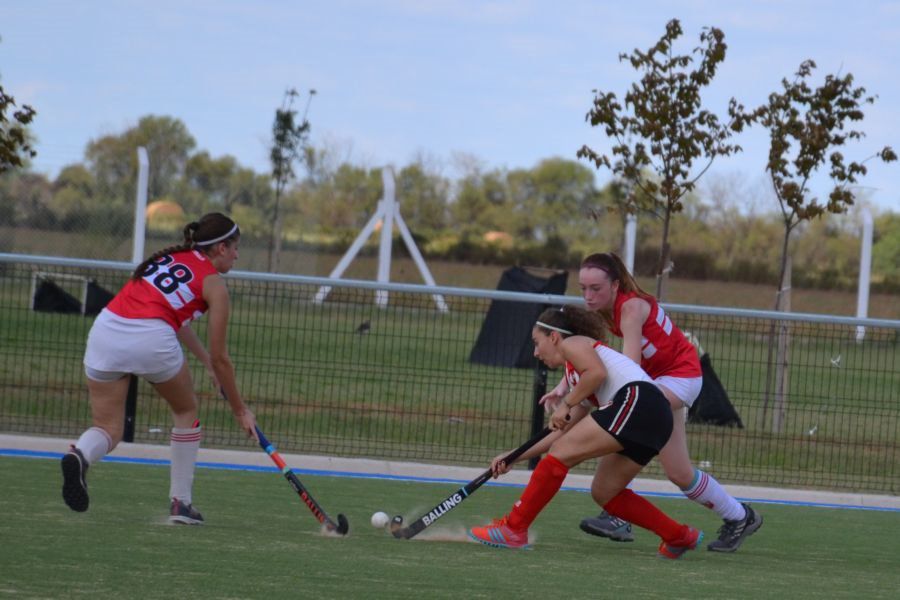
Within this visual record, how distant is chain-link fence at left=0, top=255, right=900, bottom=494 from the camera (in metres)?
12.2

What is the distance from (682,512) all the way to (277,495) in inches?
115

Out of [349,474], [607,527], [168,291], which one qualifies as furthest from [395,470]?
[168,291]

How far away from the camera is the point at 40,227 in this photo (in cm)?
2441

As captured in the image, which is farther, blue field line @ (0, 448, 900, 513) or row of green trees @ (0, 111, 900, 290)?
row of green trees @ (0, 111, 900, 290)

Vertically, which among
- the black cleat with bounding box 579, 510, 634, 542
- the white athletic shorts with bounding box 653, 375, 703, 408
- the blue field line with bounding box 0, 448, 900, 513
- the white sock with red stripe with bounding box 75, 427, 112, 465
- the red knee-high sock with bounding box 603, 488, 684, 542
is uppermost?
the white athletic shorts with bounding box 653, 375, 703, 408

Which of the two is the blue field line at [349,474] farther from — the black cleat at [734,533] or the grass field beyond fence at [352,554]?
the black cleat at [734,533]

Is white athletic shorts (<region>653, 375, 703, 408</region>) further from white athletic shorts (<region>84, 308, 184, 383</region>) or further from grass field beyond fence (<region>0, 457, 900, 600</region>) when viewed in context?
white athletic shorts (<region>84, 308, 184, 383</region>)

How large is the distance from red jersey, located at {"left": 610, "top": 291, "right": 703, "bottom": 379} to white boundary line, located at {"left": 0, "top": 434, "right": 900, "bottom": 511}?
3.96 m

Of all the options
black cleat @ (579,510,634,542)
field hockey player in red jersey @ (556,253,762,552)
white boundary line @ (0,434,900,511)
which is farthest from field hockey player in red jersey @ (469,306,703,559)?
white boundary line @ (0,434,900,511)

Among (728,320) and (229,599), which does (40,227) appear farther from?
(229,599)

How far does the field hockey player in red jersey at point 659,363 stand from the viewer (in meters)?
7.47

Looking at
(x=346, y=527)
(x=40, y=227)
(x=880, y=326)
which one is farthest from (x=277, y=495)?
(x=40, y=227)

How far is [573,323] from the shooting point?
721cm

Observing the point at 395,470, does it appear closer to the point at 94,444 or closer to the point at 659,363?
Answer: the point at 659,363
